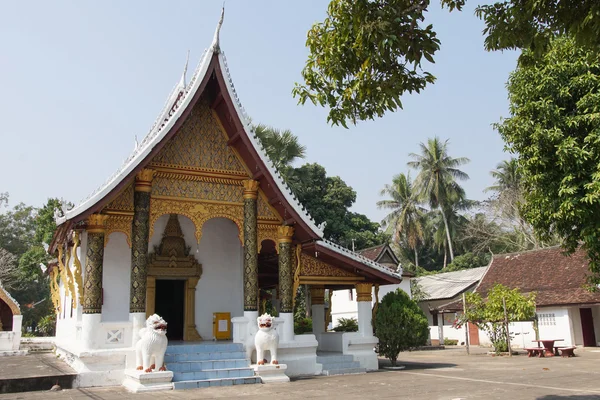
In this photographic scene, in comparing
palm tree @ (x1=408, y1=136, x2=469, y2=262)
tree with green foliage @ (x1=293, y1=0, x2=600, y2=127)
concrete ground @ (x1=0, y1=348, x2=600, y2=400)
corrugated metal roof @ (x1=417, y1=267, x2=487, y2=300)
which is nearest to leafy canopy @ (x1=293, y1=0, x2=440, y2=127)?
tree with green foliage @ (x1=293, y1=0, x2=600, y2=127)

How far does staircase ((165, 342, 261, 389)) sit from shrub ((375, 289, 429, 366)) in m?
4.14

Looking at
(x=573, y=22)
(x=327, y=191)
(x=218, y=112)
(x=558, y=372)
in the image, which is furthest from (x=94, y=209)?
(x=327, y=191)

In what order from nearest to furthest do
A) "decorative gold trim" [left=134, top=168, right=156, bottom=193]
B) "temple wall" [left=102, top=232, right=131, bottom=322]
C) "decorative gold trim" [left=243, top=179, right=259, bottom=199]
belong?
1. "decorative gold trim" [left=134, top=168, right=156, bottom=193]
2. "temple wall" [left=102, top=232, right=131, bottom=322]
3. "decorative gold trim" [left=243, top=179, right=259, bottom=199]

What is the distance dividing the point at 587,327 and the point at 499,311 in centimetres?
579

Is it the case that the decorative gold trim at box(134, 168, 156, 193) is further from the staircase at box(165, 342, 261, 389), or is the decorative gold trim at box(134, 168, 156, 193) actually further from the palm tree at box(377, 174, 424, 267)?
the palm tree at box(377, 174, 424, 267)

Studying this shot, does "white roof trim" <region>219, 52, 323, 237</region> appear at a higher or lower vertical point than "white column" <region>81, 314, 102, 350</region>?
higher

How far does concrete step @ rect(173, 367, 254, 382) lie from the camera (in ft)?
30.9

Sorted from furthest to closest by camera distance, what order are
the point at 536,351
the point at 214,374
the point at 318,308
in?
the point at 536,351, the point at 318,308, the point at 214,374

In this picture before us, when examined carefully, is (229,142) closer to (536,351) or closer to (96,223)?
(96,223)

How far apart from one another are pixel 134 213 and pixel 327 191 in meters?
24.5

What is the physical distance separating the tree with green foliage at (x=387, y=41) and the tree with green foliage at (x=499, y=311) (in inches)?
523

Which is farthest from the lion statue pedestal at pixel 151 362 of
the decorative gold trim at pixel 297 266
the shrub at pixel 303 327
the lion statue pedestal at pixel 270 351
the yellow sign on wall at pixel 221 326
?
the shrub at pixel 303 327

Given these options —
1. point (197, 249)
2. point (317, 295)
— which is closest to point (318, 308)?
point (317, 295)

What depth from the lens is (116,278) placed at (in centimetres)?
1091
